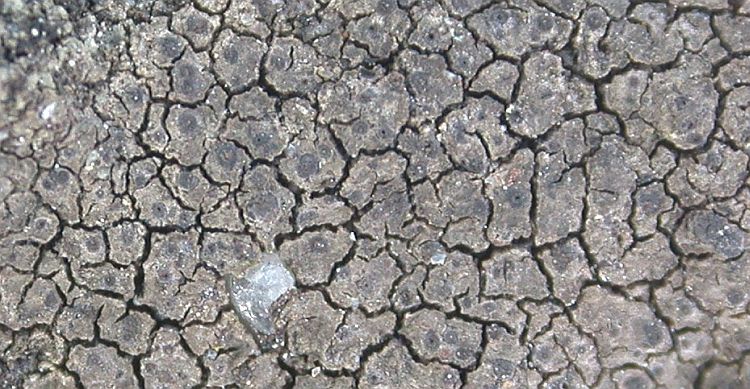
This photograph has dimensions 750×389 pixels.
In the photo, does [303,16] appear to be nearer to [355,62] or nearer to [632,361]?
[355,62]

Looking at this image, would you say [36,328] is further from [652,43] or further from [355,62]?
[652,43]

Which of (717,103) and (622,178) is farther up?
(717,103)

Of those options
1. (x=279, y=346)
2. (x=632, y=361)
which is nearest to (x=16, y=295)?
(x=279, y=346)

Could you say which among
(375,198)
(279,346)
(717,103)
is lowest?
(279,346)

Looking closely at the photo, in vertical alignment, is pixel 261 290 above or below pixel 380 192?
below

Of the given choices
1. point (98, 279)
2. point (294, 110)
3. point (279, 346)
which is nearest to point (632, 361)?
point (279, 346)

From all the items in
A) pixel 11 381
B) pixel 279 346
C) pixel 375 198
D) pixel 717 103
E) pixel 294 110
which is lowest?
pixel 11 381
